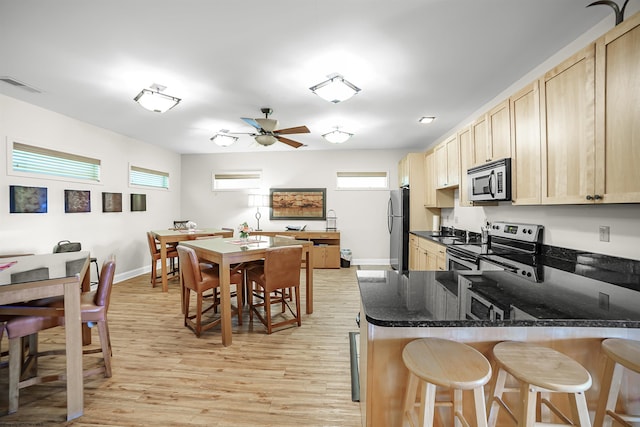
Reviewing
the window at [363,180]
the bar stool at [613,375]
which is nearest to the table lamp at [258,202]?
the window at [363,180]

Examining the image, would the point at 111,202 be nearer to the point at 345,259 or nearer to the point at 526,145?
the point at 345,259

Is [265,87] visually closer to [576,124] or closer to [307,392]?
[576,124]

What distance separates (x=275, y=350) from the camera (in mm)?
2350

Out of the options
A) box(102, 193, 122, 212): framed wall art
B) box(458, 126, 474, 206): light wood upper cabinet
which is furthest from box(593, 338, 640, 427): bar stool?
box(102, 193, 122, 212): framed wall art

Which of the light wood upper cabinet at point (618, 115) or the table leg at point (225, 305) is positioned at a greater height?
the light wood upper cabinet at point (618, 115)

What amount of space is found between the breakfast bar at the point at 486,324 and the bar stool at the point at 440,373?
71mm

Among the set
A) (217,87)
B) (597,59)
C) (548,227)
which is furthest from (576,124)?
(217,87)

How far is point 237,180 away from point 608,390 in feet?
20.1

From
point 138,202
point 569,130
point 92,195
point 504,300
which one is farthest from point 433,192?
point 92,195

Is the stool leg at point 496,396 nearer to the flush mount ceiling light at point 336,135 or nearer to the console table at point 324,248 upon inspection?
the flush mount ceiling light at point 336,135

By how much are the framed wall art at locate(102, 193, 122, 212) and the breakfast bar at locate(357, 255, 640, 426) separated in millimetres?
4773

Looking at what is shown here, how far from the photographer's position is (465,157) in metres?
3.18

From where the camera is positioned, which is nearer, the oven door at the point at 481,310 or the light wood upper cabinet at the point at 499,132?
the oven door at the point at 481,310

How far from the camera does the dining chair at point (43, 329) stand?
5.27 feet
